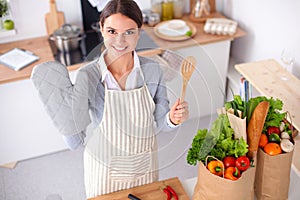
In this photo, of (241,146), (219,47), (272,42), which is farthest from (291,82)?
(241,146)

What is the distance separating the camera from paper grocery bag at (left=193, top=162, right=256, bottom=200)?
43.1 inches

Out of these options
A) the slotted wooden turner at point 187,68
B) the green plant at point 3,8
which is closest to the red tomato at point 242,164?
the slotted wooden turner at point 187,68

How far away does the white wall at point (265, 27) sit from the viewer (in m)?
1.96

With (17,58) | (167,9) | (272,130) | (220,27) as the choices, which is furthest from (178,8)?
(272,130)

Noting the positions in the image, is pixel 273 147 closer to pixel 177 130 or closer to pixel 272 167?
pixel 272 167

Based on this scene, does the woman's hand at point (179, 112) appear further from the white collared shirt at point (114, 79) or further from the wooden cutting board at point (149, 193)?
the wooden cutting board at point (149, 193)

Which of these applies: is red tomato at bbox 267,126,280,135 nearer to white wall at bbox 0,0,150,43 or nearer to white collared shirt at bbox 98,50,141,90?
white collared shirt at bbox 98,50,141,90

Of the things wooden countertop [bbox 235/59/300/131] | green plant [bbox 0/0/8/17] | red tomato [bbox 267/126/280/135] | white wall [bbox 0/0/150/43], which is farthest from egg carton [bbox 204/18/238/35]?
red tomato [bbox 267/126/280/135]

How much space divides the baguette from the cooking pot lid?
1.34 meters

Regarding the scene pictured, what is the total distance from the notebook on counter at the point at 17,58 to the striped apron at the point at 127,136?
42.3 inches

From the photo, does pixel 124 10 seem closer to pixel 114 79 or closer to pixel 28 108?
pixel 114 79

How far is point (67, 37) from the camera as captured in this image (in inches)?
86.7

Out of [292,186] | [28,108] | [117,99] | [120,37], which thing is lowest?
[28,108]

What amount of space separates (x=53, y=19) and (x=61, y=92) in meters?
1.36
